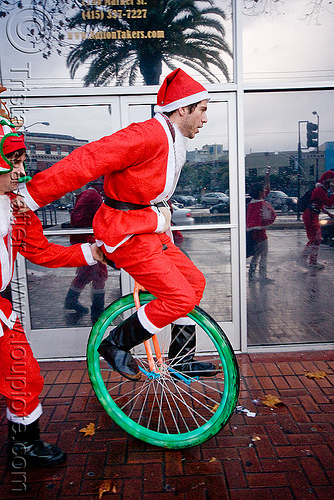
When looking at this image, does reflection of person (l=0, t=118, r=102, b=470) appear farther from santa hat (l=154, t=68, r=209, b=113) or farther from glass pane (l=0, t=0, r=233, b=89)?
glass pane (l=0, t=0, r=233, b=89)

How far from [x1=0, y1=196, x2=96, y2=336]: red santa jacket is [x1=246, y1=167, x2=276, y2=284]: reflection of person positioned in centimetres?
203

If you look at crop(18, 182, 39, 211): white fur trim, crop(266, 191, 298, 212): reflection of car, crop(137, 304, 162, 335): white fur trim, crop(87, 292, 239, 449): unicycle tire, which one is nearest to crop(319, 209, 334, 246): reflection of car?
crop(266, 191, 298, 212): reflection of car

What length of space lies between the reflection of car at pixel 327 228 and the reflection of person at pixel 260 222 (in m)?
0.50

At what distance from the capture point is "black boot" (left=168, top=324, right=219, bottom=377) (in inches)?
114

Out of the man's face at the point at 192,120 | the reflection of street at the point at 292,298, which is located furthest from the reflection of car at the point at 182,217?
the man's face at the point at 192,120

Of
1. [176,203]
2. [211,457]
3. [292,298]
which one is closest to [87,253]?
[211,457]

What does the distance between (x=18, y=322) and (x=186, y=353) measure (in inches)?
44.1

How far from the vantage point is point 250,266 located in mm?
4316

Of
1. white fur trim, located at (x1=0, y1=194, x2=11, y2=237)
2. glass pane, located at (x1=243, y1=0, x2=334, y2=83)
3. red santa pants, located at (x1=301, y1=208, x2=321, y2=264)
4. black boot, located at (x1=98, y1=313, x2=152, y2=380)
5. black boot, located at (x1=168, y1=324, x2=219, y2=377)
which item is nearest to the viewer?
white fur trim, located at (x1=0, y1=194, x2=11, y2=237)

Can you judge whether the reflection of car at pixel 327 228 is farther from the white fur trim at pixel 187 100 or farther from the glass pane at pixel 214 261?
the white fur trim at pixel 187 100

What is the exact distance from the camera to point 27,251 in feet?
8.69

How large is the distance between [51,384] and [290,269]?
2551 mm

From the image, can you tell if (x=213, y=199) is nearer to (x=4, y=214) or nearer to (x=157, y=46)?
(x=157, y=46)

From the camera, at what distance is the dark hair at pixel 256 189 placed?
13.8 ft
